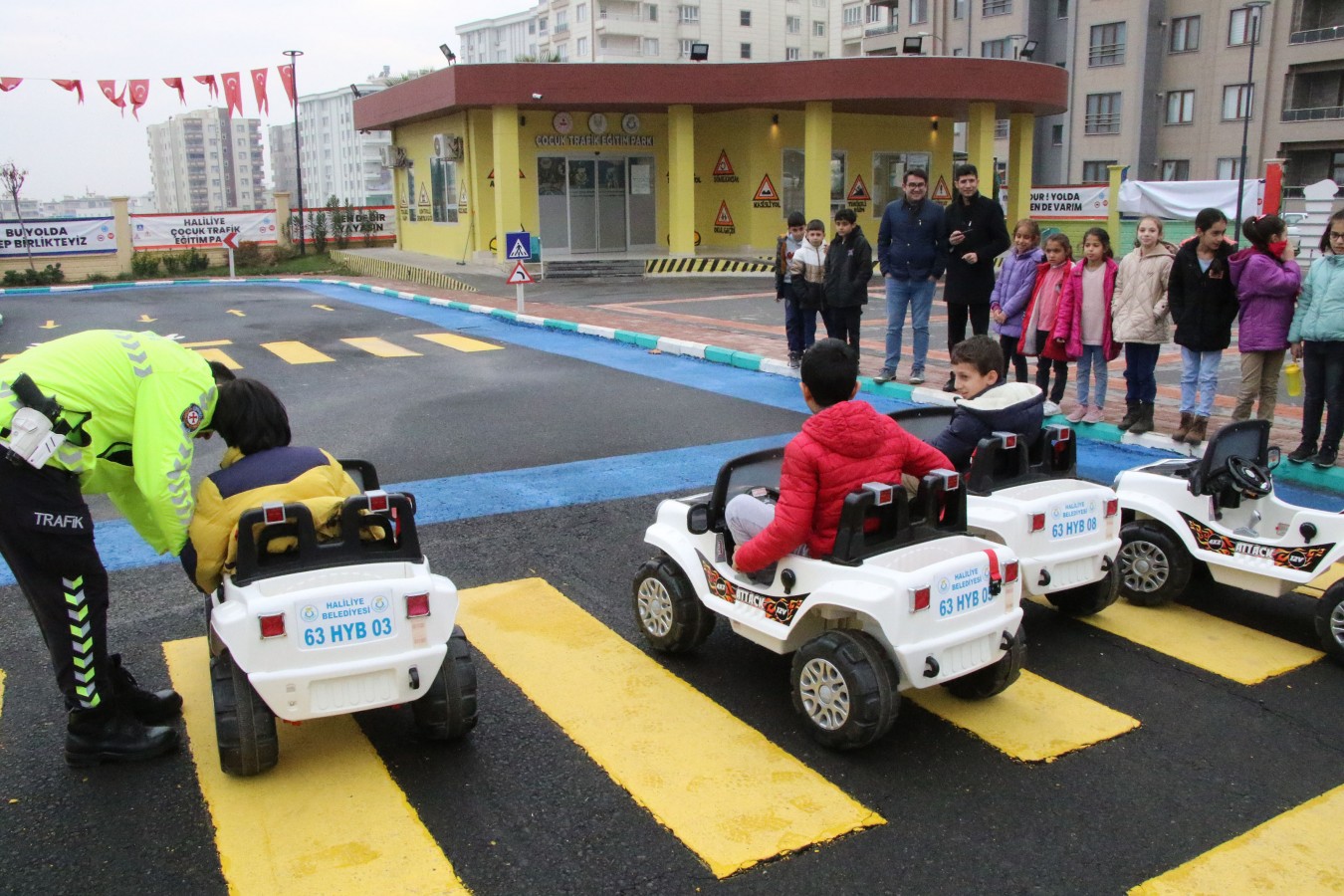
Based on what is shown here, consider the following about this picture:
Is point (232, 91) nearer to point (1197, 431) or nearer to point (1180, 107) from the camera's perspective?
point (1197, 431)

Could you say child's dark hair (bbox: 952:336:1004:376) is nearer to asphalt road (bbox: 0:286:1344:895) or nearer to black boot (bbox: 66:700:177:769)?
asphalt road (bbox: 0:286:1344:895)

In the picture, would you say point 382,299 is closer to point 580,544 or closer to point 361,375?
point 361,375

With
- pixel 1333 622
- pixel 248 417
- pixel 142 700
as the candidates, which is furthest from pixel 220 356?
pixel 1333 622

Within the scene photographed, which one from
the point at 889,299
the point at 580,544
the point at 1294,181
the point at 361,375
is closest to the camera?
the point at 580,544

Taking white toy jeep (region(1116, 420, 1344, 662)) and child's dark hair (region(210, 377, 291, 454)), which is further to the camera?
white toy jeep (region(1116, 420, 1344, 662))

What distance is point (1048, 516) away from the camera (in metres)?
4.77

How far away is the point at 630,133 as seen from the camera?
2742 cm

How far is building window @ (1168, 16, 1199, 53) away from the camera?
48.3 meters

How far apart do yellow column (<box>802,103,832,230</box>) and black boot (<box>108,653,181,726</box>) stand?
916 inches

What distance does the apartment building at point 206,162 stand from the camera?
7229 inches

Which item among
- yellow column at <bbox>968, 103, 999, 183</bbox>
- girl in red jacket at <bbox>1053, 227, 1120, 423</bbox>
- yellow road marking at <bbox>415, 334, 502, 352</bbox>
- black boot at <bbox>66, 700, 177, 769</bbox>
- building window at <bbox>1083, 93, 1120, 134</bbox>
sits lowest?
black boot at <bbox>66, 700, 177, 769</bbox>

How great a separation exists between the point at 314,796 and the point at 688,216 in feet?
79.6

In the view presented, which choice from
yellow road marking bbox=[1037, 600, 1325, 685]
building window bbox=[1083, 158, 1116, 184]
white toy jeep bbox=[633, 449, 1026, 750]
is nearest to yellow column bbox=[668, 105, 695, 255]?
yellow road marking bbox=[1037, 600, 1325, 685]

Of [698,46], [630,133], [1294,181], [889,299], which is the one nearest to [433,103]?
[630,133]
